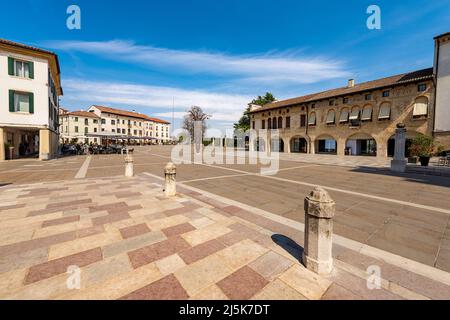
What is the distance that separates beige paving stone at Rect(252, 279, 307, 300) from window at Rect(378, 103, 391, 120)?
1036 inches

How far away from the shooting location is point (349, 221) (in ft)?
14.9

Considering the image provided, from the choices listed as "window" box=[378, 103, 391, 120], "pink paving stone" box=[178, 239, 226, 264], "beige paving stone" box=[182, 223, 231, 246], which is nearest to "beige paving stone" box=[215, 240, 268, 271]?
"pink paving stone" box=[178, 239, 226, 264]

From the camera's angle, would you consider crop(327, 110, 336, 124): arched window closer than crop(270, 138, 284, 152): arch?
Yes

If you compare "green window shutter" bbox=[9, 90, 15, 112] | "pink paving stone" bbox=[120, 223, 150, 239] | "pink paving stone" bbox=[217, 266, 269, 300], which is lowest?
"pink paving stone" bbox=[217, 266, 269, 300]

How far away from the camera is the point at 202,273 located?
2.60m

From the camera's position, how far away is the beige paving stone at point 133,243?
3.10 meters

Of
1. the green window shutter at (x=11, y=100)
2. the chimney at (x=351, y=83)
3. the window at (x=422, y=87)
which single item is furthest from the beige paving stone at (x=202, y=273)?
the chimney at (x=351, y=83)

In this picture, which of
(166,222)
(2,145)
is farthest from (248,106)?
(166,222)

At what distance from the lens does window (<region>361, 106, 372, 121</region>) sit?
22.9 meters

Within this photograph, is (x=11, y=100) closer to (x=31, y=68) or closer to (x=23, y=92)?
(x=23, y=92)

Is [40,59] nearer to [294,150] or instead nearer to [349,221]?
[349,221]

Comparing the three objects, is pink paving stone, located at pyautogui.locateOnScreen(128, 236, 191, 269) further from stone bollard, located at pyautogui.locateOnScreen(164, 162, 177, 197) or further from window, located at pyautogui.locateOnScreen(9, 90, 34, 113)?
window, located at pyautogui.locateOnScreen(9, 90, 34, 113)
